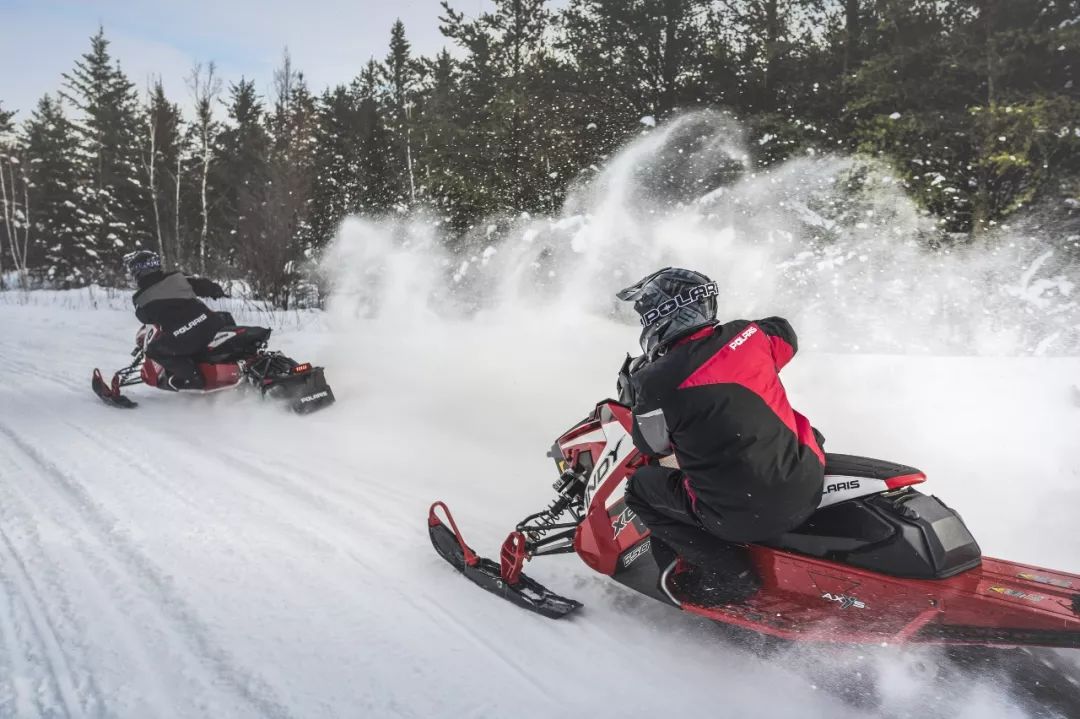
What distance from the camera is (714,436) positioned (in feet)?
7.75

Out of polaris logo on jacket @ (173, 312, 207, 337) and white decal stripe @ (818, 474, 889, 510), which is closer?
white decal stripe @ (818, 474, 889, 510)

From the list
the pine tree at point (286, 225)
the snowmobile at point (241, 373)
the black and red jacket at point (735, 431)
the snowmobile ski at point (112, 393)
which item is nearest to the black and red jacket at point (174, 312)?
the snowmobile at point (241, 373)

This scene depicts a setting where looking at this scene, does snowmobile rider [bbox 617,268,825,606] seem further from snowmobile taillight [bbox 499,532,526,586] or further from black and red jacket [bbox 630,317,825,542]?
snowmobile taillight [bbox 499,532,526,586]

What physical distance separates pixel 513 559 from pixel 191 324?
512 cm

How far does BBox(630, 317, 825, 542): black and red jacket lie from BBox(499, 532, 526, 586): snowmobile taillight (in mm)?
1001

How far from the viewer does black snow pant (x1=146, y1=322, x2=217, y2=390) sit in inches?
265

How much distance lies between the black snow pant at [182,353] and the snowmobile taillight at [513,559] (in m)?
4.87

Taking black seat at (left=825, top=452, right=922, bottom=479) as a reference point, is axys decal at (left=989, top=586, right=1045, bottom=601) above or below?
below

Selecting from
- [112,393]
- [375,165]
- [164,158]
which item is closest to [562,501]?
[112,393]

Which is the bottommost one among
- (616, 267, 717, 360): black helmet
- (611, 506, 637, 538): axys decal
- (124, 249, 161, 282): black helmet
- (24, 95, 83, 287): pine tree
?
(611, 506, 637, 538): axys decal

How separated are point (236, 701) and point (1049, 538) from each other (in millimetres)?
4197

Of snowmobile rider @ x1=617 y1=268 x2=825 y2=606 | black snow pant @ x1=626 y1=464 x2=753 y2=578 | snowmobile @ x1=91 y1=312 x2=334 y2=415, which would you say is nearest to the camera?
snowmobile rider @ x1=617 y1=268 x2=825 y2=606

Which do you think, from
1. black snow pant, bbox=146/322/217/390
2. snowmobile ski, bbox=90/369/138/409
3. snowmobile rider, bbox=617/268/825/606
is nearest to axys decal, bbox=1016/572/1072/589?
snowmobile rider, bbox=617/268/825/606

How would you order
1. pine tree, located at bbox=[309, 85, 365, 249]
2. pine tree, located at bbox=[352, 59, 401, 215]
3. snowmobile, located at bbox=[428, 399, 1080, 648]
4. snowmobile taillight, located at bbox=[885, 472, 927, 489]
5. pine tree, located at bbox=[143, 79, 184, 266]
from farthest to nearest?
pine tree, located at bbox=[143, 79, 184, 266] → pine tree, located at bbox=[352, 59, 401, 215] → pine tree, located at bbox=[309, 85, 365, 249] → snowmobile taillight, located at bbox=[885, 472, 927, 489] → snowmobile, located at bbox=[428, 399, 1080, 648]
